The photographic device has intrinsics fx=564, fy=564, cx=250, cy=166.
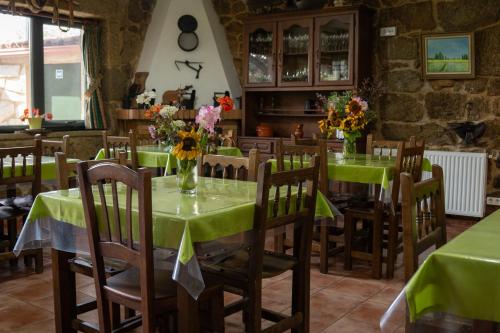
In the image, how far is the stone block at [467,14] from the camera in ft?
18.2

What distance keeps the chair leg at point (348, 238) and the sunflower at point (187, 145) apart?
170cm

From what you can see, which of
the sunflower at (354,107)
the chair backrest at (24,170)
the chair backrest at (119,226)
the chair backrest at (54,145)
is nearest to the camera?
the chair backrest at (119,226)

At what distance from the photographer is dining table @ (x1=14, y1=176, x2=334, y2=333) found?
212 centimetres

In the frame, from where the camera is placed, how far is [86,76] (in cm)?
671

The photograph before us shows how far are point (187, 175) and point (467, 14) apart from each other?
4157 mm

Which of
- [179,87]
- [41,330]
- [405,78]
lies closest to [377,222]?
[41,330]

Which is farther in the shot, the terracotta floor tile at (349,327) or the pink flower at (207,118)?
the terracotta floor tile at (349,327)

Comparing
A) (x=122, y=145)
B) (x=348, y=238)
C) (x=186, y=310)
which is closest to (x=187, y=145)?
(x=186, y=310)

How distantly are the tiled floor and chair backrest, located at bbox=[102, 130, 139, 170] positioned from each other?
118cm

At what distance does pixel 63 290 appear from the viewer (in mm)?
2654

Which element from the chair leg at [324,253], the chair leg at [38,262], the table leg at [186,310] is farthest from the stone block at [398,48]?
the table leg at [186,310]

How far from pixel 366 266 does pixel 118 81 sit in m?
4.08

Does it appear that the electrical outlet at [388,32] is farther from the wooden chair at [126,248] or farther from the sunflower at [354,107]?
the wooden chair at [126,248]

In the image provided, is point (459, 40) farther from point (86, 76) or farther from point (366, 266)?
point (86, 76)
